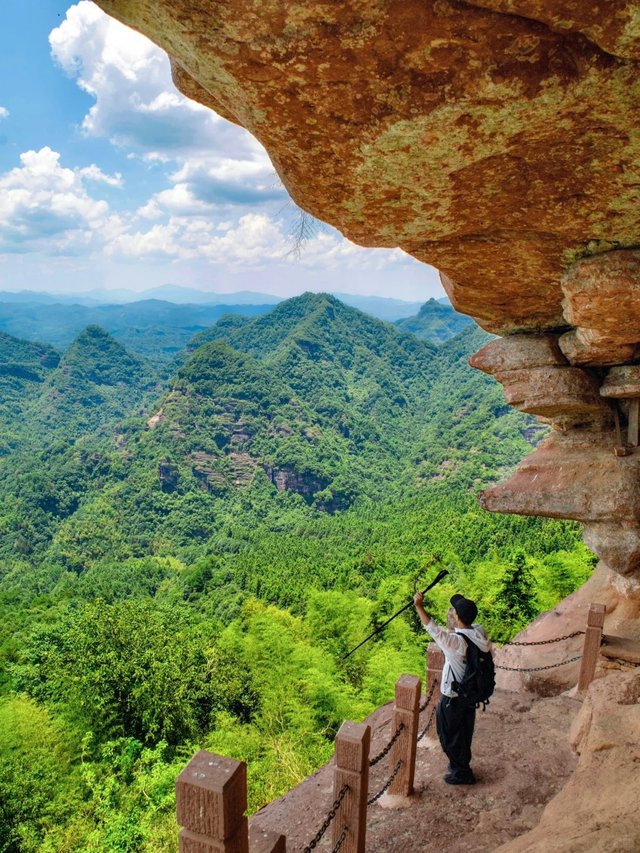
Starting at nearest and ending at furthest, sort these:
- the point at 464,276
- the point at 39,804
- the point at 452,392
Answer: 1. the point at 464,276
2. the point at 39,804
3. the point at 452,392

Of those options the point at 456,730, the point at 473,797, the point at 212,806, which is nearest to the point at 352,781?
the point at 456,730

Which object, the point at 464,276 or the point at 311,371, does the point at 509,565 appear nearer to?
the point at 464,276

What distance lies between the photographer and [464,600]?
17.2 ft

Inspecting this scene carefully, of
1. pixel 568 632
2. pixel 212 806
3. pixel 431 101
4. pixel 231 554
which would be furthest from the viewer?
pixel 231 554

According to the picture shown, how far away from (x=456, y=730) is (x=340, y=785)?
170 centimetres

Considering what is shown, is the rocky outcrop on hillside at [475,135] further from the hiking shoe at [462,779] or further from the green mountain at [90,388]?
the green mountain at [90,388]

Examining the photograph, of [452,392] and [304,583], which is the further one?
[452,392]

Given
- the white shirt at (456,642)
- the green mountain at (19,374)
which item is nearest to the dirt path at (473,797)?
the white shirt at (456,642)

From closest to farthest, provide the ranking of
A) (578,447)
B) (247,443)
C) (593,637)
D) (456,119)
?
(456,119), (593,637), (578,447), (247,443)

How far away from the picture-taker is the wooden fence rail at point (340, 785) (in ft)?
9.61

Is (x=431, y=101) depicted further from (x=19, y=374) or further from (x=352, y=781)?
(x=19, y=374)

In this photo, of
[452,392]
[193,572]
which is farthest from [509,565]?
[452,392]

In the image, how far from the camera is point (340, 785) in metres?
4.41

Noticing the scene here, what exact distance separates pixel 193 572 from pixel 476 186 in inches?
1633
